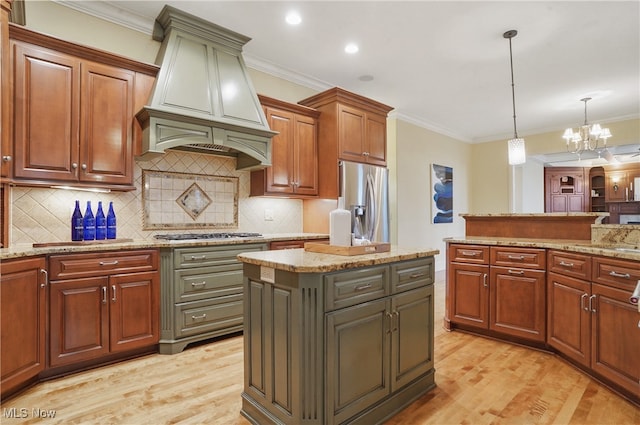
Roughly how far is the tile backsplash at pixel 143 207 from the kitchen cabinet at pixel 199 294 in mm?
632

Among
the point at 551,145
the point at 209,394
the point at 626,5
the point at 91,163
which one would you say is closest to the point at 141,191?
the point at 91,163

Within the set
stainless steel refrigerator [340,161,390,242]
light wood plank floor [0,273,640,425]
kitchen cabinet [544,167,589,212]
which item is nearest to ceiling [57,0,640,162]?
stainless steel refrigerator [340,161,390,242]

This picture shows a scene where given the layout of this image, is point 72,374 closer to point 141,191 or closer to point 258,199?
point 141,191

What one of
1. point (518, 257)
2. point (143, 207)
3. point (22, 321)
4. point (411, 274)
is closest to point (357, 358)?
point (411, 274)

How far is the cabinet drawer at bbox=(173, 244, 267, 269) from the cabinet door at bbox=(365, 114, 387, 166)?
206 cm

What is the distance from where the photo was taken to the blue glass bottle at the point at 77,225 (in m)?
2.75

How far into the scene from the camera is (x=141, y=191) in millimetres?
3213

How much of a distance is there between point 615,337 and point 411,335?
1292 millimetres

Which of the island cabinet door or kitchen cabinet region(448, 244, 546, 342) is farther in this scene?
kitchen cabinet region(448, 244, 546, 342)

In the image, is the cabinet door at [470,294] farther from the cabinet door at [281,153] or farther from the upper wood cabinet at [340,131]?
the cabinet door at [281,153]

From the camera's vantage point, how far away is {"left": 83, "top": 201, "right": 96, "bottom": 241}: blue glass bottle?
9.10ft

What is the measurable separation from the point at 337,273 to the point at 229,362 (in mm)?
1512

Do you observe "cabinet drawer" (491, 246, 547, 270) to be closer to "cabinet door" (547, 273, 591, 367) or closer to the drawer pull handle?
"cabinet door" (547, 273, 591, 367)

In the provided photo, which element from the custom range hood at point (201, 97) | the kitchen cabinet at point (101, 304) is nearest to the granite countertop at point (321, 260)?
the kitchen cabinet at point (101, 304)
